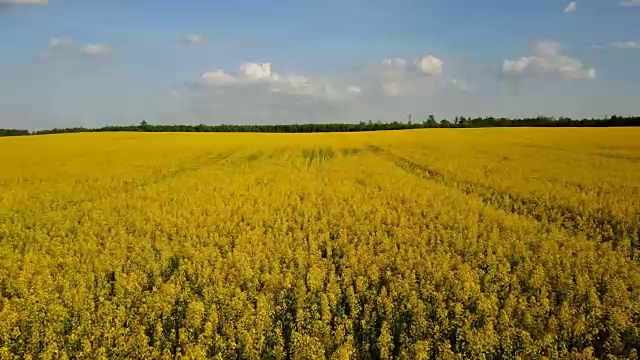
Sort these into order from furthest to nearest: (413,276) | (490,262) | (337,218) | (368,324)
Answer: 1. (337,218)
2. (490,262)
3. (413,276)
4. (368,324)

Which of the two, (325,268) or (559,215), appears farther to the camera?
(559,215)

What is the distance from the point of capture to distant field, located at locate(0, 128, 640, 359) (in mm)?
7012

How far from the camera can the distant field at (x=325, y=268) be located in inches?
276

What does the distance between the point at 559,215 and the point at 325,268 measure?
21.6 ft

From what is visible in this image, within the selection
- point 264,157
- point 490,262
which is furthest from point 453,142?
point 490,262

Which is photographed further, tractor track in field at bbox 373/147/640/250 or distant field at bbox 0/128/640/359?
tractor track in field at bbox 373/147/640/250

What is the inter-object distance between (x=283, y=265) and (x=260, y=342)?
8.83 ft

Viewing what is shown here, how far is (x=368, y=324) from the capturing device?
749 centimetres

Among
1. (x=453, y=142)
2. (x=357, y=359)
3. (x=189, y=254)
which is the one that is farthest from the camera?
(x=453, y=142)

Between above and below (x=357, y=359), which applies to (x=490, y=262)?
above

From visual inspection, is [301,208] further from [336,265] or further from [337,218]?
[336,265]

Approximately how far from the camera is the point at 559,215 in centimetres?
1273

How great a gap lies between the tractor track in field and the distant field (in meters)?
0.06

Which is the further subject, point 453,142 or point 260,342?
point 453,142
